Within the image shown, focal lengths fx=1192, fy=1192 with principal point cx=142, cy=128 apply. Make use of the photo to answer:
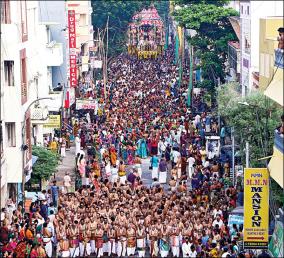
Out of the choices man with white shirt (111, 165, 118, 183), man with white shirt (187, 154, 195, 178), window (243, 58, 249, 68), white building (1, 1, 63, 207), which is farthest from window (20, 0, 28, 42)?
window (243, 58, 249, 68)

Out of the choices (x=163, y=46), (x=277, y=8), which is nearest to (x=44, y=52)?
(x=277, y=8)

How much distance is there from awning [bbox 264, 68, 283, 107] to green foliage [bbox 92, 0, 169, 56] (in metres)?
68.7

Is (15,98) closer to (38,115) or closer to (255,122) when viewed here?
(38,115)

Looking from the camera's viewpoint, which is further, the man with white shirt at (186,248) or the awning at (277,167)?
the man with white shirt at (186,248)

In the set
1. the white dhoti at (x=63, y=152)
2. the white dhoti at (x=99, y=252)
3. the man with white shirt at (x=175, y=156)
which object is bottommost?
the white dhoti at (x=99, y=252)

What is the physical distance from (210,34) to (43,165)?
27.1 m

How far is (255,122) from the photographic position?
42094 mm

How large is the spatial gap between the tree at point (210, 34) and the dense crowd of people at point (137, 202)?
284 inches

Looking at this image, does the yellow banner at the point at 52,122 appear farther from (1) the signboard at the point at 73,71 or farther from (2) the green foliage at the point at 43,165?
(1) the signboard at the point at 73,71

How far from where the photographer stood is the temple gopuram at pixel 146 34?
117m

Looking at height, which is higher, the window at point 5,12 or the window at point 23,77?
the window at point 5,12

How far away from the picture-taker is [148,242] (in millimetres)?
38344

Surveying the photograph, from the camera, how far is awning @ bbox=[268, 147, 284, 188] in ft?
110

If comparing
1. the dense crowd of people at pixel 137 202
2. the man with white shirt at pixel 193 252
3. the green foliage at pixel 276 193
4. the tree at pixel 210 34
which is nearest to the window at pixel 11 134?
the dense crowd of people at pixel 137 202
